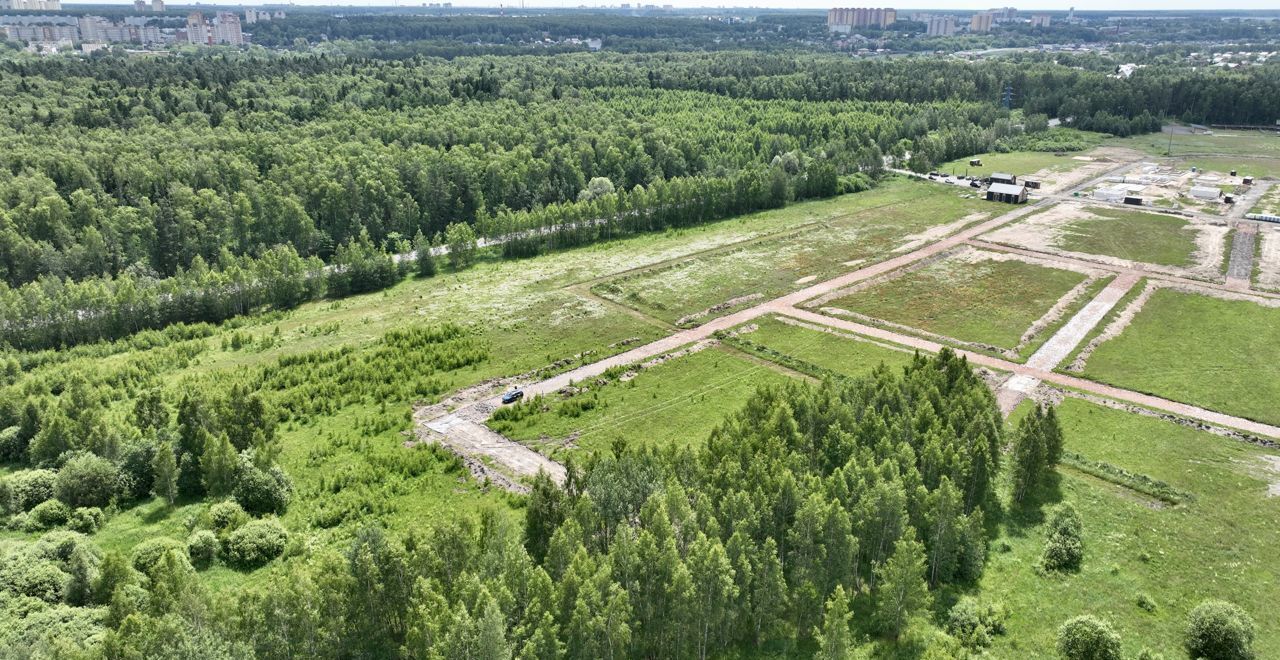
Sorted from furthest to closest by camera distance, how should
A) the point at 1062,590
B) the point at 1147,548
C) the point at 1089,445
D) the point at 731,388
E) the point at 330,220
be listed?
the point at 330,220, the point at 731,388, the point at 1089,445, the point at 1147,548, the point at 1062,590

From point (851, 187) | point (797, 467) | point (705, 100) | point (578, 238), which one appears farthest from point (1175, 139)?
point (797, 467)

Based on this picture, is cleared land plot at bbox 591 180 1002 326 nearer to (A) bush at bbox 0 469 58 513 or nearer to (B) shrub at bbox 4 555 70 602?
(A) bush at bbox 0 469 58 513

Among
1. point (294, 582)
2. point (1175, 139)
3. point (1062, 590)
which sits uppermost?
point (1175, 139)

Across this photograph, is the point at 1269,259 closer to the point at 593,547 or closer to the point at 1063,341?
the point at 1063,341

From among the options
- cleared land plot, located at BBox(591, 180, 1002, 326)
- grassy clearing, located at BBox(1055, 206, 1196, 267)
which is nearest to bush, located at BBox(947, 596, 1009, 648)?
cleared land plot, located at BBox(591, 180, 1002, 326)

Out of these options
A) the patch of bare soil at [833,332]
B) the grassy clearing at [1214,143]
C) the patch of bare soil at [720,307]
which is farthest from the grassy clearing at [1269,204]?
the patch of bare soil at [720,307]

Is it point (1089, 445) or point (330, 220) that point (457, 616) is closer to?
point (1089, 445)
